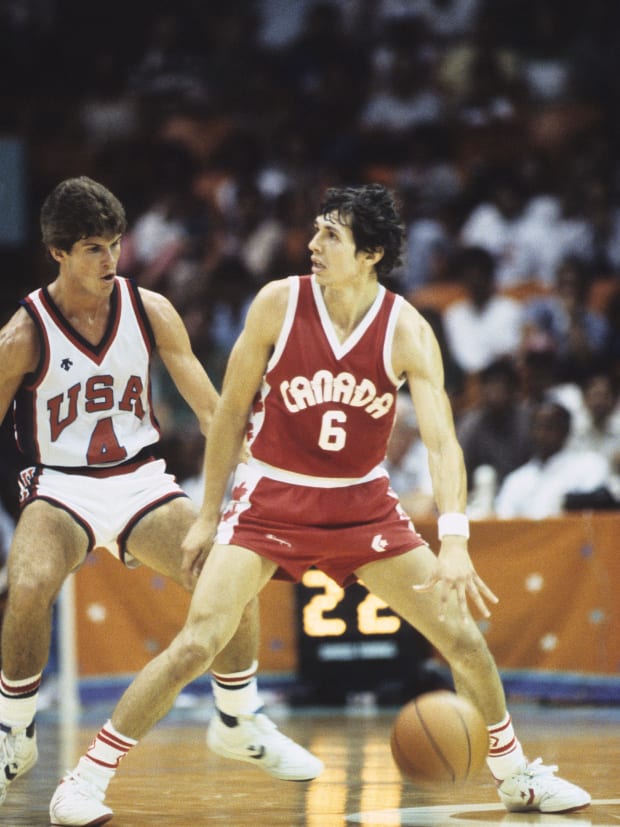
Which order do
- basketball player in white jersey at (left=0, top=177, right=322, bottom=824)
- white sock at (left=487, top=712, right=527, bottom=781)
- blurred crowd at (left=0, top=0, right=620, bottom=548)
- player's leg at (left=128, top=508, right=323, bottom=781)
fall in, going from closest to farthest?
white sock at (left=487, top=712, right=527, bottom=781), basketball player in white jersey at (left=0, top=177, right=322, bottom=824), player's leg at (left=128, top=508, right=323, bottom=781), blurred crowd at (left=0, top=0, right=620, bottom=548)

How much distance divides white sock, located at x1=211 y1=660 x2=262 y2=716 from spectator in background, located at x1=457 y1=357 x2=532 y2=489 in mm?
5250

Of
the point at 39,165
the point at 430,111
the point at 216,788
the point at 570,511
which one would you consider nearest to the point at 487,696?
the point at 216,788

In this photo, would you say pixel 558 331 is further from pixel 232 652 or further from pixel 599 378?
pixel 232 652

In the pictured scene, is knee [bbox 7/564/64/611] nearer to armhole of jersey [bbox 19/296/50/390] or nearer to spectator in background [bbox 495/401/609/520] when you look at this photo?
armhole of jersey [bbox 19/296/50/390]

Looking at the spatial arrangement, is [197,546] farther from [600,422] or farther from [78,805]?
[600,422]

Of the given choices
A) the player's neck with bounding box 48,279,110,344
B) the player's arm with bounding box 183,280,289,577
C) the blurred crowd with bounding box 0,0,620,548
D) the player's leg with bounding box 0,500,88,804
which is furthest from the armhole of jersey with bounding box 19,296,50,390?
the blurred crowd with bounding box 0,0,620,548

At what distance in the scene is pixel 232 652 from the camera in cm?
632

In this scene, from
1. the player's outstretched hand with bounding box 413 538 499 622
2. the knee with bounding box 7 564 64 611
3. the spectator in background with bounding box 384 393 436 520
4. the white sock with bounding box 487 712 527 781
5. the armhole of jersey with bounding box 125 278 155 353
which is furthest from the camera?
the spectator in background with bounding box 384 393 436 520

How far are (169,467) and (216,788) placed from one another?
5631 mm

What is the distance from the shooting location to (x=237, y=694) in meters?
6.36

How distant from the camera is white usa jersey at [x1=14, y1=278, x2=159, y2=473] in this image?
6281 millimetres

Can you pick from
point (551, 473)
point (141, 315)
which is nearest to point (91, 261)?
point (141, 315)

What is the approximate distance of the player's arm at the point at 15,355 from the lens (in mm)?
6195

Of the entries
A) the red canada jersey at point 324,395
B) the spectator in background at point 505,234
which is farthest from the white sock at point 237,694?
the spectator in background at point 505,234
